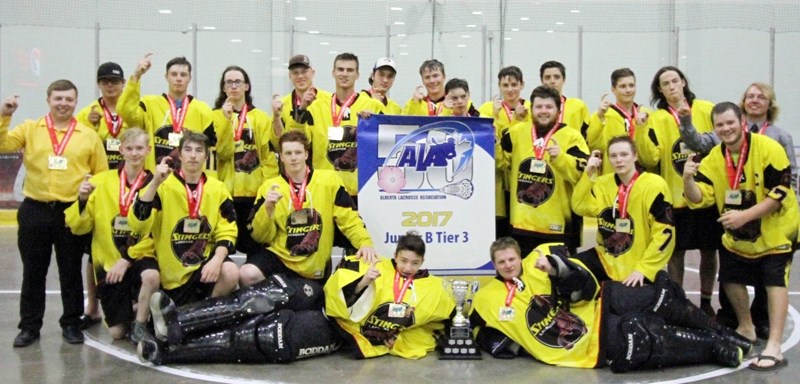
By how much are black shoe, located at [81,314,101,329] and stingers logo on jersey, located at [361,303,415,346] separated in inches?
79.8

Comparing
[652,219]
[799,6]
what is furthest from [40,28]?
[799,6]

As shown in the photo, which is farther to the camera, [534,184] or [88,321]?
[88,321]

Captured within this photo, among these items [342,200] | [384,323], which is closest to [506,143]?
[342,200]

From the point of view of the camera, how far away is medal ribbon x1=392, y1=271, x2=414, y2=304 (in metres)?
4.82

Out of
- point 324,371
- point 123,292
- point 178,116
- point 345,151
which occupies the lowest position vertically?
point 324,371

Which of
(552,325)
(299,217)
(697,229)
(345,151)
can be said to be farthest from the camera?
(345,151)

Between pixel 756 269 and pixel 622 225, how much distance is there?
0.82 m

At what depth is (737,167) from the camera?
4961 millimetres

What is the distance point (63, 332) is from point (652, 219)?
365 cm

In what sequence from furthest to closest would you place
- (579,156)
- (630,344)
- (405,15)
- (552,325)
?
(405,15), (579,156), (552,325), (630,344)

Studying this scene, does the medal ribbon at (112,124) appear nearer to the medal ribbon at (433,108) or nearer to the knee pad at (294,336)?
the knee pad at (294,336)

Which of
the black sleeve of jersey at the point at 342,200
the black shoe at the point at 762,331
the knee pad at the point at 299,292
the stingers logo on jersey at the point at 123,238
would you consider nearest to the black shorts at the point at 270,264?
the knee pad at the point at 299,292

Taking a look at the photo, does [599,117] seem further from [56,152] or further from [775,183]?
[56,152]

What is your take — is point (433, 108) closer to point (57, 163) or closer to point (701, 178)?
point (701, 178)
